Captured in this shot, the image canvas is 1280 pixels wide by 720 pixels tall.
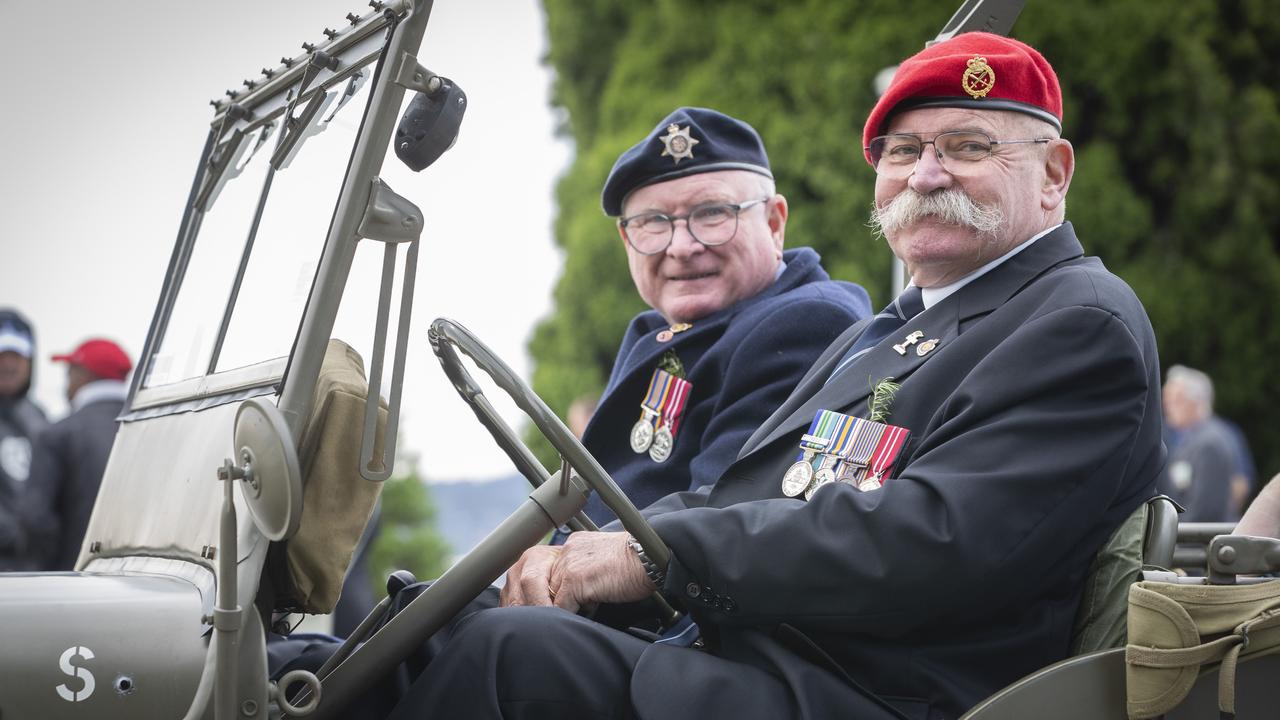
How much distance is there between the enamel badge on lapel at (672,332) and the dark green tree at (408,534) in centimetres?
1005

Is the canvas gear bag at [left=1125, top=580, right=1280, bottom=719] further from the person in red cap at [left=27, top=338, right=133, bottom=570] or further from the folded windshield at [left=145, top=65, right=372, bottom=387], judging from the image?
the person in red cap at [left=27, top=338, right=133, bottom=570]

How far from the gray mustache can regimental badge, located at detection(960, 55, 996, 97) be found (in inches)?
8.1

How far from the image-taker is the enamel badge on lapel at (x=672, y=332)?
151 inches

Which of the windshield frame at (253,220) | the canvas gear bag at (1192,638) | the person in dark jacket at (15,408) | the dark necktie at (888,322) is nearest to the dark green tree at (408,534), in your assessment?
the person in dark jacket at (15,408)

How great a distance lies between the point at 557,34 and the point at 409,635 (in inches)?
476

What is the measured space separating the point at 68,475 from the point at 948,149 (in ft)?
15.5

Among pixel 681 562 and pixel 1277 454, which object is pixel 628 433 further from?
pixel 1277 454

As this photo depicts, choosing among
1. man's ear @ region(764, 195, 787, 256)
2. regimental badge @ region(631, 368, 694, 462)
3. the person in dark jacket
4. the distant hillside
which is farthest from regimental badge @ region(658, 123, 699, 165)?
the distant hillside

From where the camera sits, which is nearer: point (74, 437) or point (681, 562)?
point (681, 562)

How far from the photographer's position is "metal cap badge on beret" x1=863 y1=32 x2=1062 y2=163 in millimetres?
2785

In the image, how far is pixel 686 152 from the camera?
12.8ft

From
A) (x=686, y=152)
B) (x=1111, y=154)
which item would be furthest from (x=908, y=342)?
(x=1111, y=154)

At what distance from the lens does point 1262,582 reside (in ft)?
6.66

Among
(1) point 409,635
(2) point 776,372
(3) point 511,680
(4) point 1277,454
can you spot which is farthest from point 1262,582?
(4) point 1277,454
